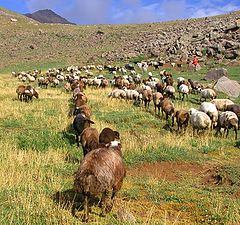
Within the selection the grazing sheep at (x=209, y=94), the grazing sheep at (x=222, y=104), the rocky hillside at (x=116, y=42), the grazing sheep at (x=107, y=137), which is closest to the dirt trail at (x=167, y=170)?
the grazing sheep at (x=107, y=137)

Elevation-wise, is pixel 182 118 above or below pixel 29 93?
below

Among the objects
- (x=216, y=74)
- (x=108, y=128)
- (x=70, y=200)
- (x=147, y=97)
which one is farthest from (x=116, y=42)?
(x=70, y=200)

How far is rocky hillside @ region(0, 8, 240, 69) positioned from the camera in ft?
149

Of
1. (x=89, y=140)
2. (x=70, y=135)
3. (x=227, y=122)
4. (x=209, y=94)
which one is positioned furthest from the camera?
(x=209, y=94)

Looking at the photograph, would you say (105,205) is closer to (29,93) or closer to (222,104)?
(222,104)

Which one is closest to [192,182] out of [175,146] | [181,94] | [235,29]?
[175,146]

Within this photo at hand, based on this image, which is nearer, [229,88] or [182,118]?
[182,118]

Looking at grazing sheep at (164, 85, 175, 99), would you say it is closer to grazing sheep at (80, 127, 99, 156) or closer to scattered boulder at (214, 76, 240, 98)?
scattered boulder at (214, 76, 240, 98)

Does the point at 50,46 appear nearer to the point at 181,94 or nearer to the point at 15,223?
the point at 181,94

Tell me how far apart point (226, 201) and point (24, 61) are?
51.2 metres

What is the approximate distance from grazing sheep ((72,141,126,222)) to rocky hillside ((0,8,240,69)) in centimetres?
3490

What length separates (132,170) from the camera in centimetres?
1195

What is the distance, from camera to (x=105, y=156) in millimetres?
8102

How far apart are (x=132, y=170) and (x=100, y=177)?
4382 mm
